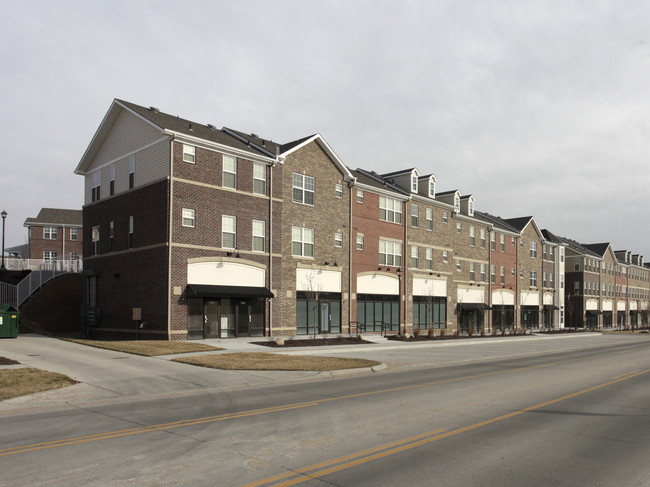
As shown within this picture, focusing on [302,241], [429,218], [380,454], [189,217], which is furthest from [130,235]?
[380,454]

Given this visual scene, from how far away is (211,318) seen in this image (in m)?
31.5

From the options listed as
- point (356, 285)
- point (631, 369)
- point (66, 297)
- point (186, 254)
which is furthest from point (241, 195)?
point (631, 369)

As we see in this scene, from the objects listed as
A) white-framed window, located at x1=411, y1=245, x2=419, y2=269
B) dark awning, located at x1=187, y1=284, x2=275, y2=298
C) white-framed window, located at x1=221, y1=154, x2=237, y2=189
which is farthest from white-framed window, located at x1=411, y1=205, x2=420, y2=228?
white-framed window, located at x1=221, y1=154, x2=237, y2=189

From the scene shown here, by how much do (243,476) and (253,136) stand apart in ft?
117

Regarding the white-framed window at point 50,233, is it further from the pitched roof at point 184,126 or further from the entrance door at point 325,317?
the entrance door at point 325,317

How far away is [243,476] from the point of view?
22.6ft

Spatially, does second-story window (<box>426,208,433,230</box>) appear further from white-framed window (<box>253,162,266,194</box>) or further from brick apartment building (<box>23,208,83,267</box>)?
brick apartment building (<box>23,208,83,267</box>)

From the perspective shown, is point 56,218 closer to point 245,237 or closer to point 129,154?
point 129,154

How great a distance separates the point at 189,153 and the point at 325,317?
1480cm

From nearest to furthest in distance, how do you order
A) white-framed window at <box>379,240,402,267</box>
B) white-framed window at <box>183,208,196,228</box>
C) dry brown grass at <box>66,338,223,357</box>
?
1. dry brown grass at <box>66,338,223,357</box>
2. white-framed window at <box>183,208,196,228</box>
3. white-framed window at <box>379,240,402,267</box>

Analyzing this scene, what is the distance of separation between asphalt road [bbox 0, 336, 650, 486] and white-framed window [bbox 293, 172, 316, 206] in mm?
22716

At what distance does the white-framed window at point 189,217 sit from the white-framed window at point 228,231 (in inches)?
76.3

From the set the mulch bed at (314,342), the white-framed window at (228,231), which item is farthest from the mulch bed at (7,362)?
the white-framed window at (228,231)

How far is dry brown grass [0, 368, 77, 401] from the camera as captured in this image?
13.2 meters
